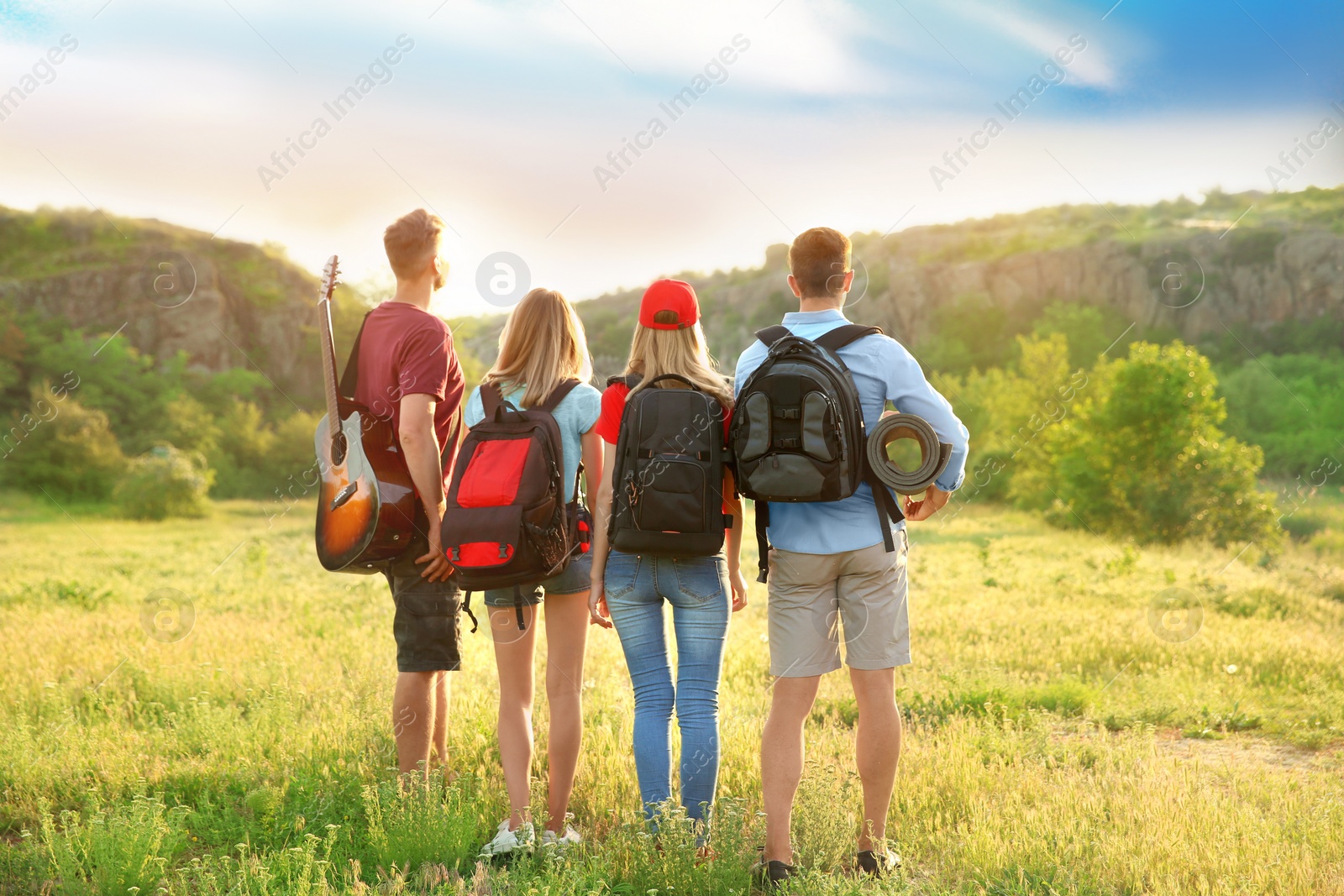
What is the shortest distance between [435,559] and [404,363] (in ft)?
3.01

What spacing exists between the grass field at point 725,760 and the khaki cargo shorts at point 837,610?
2.31ft

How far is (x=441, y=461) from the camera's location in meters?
4.49

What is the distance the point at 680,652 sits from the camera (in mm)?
3854

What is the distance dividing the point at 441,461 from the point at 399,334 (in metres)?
0.63

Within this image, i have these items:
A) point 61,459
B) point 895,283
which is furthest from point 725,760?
point 895,283

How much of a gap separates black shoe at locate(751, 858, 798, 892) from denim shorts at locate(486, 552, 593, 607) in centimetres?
132

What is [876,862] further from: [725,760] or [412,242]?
[412,242]

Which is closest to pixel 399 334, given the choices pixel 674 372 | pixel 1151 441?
pixel 674 372

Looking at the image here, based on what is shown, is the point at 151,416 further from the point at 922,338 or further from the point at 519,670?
the point at 922,338

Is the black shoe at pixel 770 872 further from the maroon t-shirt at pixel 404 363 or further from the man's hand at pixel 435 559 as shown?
the maroon t-shirt at pixel 404 363

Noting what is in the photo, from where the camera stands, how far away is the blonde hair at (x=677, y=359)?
379 centimetres

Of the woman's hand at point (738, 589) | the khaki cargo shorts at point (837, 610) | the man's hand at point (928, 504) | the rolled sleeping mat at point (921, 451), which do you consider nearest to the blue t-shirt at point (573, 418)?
the woman's hand at point (738, 589)

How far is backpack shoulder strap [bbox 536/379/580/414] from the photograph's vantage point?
4.04 metres

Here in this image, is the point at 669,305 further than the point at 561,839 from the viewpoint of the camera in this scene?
No
